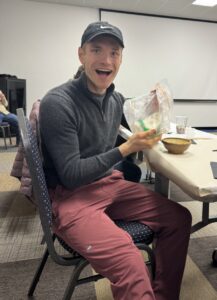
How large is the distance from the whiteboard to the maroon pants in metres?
4.74

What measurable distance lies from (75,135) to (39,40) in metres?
4.84

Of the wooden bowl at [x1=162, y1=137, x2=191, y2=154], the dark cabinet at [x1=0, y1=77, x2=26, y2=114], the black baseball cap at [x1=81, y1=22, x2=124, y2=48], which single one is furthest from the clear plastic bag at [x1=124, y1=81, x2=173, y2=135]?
the dark cabinet at [x1=0, y1=77, x2=26, y2=114]

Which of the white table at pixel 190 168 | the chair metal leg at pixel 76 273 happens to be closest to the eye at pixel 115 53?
the white table at pixel 190 168

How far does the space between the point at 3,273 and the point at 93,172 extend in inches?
33.6

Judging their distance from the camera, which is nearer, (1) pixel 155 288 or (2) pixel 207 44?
(1) pixel 155 288

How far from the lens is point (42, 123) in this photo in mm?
888

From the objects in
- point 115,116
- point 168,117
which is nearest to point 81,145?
point 115,116

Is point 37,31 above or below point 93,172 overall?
above

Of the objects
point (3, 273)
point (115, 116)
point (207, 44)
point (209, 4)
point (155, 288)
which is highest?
point (209, 4)

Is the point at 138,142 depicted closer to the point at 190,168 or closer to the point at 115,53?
the point at 190,168

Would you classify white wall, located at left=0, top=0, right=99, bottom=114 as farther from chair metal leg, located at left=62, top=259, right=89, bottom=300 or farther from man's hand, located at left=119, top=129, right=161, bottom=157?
chair metal leg, located at left=62, top=259, right=89, bottom=300

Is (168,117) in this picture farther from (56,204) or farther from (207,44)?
(207,44)

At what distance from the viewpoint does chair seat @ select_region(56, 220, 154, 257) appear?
0.86m

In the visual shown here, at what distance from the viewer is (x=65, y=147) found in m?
0.88
